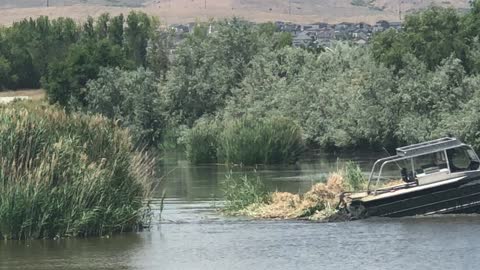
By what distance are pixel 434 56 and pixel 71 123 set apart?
1755 inches

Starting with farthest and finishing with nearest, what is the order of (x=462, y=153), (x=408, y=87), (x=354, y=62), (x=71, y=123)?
(x=354, y=62) → (x=408, y=87) → (x=462, y=153) → (x=71, y=123)

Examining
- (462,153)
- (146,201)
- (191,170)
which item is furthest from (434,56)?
(146,201)

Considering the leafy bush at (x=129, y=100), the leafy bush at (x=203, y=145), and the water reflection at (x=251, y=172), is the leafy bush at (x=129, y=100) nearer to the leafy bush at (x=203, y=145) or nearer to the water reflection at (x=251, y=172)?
the water reflection at (x=251, y=172)

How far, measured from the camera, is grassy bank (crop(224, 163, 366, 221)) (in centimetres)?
3712

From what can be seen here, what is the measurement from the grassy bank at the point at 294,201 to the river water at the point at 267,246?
698 mm

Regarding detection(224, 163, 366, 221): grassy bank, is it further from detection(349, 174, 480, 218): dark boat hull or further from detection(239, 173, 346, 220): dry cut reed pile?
detection(349, 174, 480, 218): dark boat hull

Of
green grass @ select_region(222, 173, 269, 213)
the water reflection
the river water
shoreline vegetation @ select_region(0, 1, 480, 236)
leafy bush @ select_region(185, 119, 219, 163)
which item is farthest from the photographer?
leafy bush @ select_region(185, 119, 219, 163)

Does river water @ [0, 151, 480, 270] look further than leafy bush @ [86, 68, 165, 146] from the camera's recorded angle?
No

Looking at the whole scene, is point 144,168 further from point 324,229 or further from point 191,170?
point 191,170

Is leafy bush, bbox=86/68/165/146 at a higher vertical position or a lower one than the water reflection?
higher

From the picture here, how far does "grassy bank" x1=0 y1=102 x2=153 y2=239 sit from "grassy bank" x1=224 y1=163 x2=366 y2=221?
5.59 m

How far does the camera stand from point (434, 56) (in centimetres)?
7488

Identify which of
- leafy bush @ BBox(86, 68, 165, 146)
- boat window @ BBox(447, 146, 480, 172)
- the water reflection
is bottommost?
the water reflection

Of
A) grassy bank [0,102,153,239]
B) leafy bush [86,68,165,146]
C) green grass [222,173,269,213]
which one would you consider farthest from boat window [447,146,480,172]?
leafy bush [86,68,165,146]
